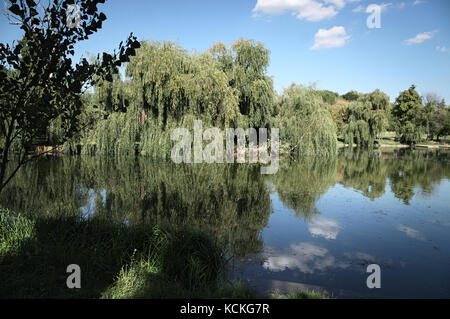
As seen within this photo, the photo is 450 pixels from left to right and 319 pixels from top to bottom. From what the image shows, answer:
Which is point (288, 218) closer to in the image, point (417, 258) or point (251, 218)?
point (251, 218)

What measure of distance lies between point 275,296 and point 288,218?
379cm

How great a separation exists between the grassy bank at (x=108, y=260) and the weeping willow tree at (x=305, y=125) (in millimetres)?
15689

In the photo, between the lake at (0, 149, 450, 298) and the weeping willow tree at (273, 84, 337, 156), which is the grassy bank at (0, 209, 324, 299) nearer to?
the lake at (0, 149, 450, 298)

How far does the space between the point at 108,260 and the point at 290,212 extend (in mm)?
4846

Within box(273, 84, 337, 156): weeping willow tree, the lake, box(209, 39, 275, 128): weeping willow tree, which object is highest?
box(209, 39, 275, 128): weeping willow tree

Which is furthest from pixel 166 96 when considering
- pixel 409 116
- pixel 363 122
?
pixel 409 116

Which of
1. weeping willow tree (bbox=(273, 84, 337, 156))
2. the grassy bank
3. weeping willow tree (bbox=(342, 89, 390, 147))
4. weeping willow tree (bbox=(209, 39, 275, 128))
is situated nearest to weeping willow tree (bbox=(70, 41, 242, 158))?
weeping willow tree (bbox=(209, 39, 275, 128))

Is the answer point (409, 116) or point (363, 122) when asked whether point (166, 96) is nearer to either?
point (363, 122)

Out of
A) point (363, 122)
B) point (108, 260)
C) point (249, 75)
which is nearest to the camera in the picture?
point (108, 260)

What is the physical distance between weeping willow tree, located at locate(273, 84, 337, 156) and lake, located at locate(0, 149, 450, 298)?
547 centimetres

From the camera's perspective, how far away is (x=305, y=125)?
19219 millimetres

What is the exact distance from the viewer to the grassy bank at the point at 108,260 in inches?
133

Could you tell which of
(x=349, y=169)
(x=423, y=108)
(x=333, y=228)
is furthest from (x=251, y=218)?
(x=423, y=108)

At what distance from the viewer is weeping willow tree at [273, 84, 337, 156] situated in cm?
1919
